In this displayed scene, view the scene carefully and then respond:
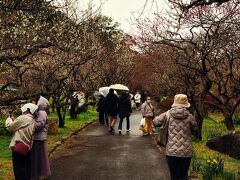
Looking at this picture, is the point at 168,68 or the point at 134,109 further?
the point at 134,109

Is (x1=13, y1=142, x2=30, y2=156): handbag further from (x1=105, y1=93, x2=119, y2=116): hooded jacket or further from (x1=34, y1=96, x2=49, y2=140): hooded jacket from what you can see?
(x1=105, y1=93, x2=119, y2=116): hooded jacket

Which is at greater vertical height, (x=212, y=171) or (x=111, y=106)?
(x=111, y=106)

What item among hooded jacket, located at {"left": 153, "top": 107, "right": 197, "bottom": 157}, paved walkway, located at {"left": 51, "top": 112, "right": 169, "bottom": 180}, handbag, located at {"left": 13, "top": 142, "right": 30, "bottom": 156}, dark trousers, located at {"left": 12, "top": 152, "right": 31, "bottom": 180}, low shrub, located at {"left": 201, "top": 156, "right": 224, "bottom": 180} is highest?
hooded jacket, located at {"left": 153, "top": 107, "right": 197, "bottom": 157}

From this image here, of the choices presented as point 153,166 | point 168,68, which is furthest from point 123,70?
point 153,166

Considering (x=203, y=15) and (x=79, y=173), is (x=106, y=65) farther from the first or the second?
(x=79, y=173)

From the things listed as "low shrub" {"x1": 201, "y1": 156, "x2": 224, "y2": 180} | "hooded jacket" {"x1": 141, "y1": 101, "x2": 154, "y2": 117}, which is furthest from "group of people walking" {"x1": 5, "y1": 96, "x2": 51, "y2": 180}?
"hooded jacket" {"x1": 141, "y1": 101, "x2": 154, "y2": 117}

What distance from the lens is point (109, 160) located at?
12.5 metres

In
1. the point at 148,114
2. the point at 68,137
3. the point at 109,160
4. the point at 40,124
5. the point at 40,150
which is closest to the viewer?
the point at 40,124

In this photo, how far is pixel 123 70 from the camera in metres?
46.2

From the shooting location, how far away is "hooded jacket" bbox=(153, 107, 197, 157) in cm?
782

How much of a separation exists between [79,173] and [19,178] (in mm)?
1994

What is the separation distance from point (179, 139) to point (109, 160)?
494 cm

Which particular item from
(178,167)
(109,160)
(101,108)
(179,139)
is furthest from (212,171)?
(101,108)

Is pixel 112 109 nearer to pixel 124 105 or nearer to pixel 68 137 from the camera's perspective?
pixel 124 105
